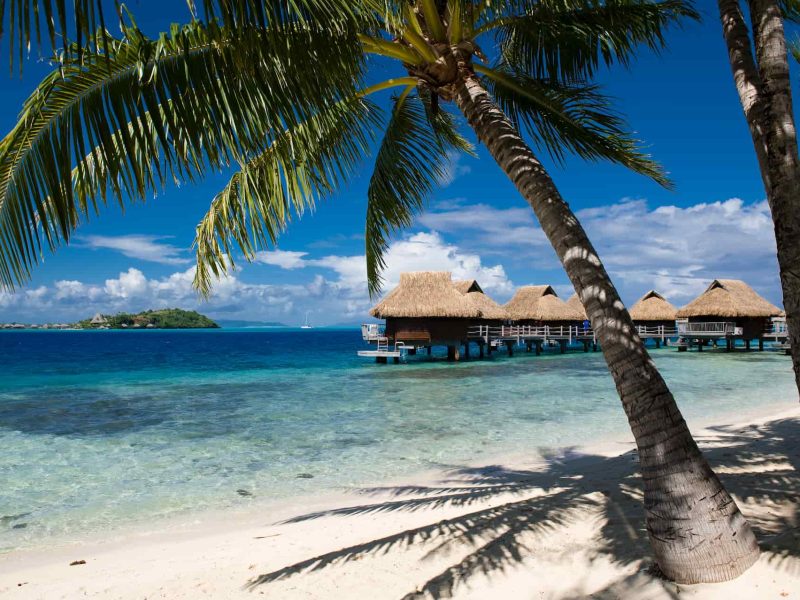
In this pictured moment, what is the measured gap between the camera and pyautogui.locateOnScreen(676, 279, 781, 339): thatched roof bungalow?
3440 cm

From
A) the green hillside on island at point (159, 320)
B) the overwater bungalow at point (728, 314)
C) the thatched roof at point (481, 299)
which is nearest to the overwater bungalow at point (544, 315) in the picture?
the thatched roof at point (481, 299)

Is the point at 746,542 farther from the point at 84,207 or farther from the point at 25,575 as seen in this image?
the point at 25,575

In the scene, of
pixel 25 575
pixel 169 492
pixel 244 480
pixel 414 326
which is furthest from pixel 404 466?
pixel 414 326

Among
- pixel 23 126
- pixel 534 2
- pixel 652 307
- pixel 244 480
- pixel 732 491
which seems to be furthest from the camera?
pixel 652 307

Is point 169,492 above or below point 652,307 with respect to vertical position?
below

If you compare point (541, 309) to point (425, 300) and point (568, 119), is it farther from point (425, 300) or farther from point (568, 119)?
point (568, 119)

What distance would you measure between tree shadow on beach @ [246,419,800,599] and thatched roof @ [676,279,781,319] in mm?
32498

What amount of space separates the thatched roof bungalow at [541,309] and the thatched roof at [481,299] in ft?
9.16

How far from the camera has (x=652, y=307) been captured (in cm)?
4172

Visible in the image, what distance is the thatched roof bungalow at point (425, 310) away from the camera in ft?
93.9

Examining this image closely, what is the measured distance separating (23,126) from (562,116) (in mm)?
4283

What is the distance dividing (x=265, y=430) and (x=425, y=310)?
1779cm

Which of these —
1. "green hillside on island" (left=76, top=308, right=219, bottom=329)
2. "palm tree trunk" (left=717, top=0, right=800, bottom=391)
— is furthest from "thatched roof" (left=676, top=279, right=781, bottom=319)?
"green hillside on island" (left=76, top=308, right=219, bottom=329)

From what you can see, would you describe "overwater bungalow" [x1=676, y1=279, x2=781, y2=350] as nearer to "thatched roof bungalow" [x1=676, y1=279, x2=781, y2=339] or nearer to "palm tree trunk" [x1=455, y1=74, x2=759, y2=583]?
"thatched roof bungalow" [x1=676, y1=279, x2=781, y2=339]
